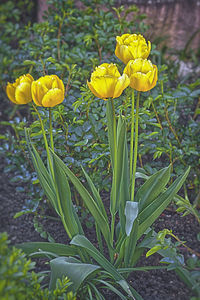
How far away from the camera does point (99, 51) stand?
253cm

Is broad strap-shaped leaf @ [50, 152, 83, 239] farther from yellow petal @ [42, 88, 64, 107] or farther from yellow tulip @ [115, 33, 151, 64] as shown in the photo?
yellow tulip @ [115, 33, 151, 64]

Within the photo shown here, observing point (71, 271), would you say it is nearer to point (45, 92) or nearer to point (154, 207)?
point (154, 207)

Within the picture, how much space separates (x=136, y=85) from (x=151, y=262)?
88 centimetres

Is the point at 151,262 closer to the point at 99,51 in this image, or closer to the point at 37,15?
the point at 99,51

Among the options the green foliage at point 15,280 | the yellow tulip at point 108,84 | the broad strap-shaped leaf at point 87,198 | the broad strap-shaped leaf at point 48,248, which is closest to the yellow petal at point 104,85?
the yellow tulip at point 108,84

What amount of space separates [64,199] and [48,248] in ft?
0.69

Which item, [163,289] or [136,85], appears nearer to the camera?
[136,85]

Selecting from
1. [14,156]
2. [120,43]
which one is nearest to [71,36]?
[14,156]

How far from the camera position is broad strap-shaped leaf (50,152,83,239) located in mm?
1635

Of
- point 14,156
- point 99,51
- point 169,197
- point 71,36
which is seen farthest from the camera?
point 71,36

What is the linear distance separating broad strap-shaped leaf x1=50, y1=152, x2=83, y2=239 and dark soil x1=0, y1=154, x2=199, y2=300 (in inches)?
13.5

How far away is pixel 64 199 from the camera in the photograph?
5.50 feet

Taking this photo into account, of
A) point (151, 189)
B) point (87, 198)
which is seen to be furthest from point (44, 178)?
point (151, 189)

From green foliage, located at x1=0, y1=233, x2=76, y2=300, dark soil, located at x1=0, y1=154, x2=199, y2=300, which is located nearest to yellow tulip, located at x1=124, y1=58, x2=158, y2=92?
green foliage, located at x1=0, y1=233, x2=76, y2=300
